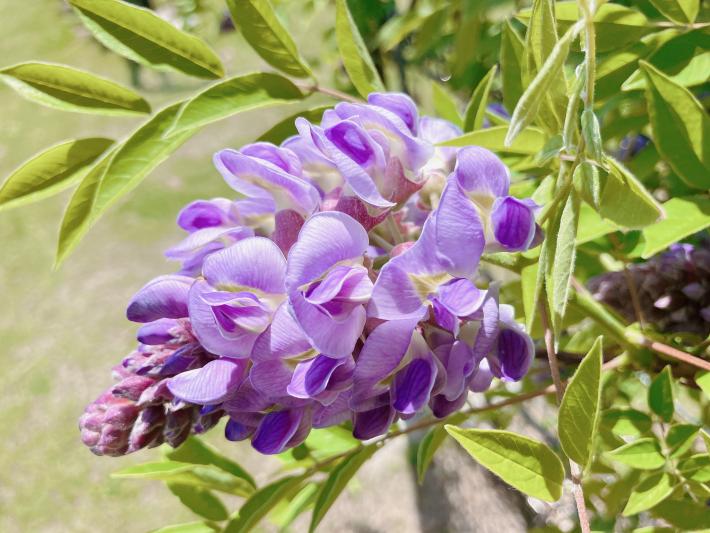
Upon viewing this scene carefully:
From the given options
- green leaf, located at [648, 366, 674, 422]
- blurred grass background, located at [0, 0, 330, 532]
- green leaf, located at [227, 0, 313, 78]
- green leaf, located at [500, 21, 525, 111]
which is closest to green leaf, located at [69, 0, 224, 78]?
green leaf, located at [227, 0, 313, 78]

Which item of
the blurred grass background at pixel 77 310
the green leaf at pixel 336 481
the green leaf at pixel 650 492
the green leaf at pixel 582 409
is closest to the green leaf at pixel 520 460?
the green leaf at pixel 582 409

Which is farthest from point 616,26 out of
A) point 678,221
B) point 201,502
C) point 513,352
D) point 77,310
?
point 77,310

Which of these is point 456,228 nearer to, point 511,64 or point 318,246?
point 318,246

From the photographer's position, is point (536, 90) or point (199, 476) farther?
point (199, 476)

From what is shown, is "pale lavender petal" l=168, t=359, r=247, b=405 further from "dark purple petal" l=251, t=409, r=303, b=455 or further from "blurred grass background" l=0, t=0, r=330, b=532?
"blurred grass background" l=0, t=0, r=330, b=532

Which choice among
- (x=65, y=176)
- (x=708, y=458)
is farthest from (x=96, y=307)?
(x=708, y=458)

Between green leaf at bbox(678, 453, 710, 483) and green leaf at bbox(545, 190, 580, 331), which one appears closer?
green leaf at bbox(545, 190, 580, 331)

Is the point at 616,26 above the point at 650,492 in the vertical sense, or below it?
above
